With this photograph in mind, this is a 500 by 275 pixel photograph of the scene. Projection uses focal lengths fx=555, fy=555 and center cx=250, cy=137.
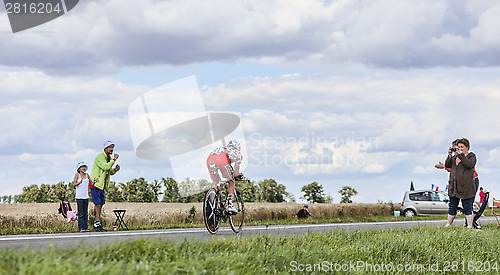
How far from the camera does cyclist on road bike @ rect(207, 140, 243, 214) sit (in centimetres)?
1252

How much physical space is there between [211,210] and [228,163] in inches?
44.1

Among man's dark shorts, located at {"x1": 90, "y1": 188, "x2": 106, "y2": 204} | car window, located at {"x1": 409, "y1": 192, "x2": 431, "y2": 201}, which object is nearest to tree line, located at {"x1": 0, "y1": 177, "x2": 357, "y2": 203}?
car window, located at {"x1": 409, "y1": 192, "x2": 431, "y2": 201}

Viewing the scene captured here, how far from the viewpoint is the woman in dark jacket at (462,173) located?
47.1 ft

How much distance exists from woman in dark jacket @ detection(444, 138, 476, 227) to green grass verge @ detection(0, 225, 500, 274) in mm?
1233

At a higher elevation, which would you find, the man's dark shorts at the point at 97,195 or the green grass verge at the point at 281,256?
the man's dark shorts at the point at 97,195

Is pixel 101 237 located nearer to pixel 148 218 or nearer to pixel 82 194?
pixel 82 194

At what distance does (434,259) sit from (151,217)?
479 inches

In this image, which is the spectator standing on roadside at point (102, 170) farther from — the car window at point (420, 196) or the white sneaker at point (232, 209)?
→ the car window at point (420, 196)

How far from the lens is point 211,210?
12438 mm

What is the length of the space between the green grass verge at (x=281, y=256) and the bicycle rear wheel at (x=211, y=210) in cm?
240

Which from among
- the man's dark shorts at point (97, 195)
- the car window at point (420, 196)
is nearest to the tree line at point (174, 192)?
the car window at point (420, 196)

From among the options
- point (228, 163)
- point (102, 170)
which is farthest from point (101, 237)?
point (102, 170)

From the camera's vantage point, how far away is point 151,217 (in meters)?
20.5

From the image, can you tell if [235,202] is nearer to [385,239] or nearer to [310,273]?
[385,239]
